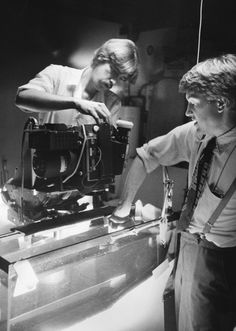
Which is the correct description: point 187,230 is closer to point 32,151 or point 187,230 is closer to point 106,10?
point 32,151

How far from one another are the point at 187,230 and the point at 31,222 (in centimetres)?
79

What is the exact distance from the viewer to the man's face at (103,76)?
6.69 feet

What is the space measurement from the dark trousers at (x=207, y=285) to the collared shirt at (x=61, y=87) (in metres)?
0.81

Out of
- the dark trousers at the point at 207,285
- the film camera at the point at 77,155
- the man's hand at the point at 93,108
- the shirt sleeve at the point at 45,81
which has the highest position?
the shirt sleeve at the point at 45,81

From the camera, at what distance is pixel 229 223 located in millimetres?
1935

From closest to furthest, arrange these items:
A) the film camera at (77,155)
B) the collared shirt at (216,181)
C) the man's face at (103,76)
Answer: the film camera at (77,155), the collared shirt at (216,181), the man's face at (103,76)

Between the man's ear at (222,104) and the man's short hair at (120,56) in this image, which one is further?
the man's short hair at (120,56)

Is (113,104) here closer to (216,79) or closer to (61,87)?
(61,87)

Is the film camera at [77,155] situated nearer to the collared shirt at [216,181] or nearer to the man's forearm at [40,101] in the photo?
the man's forearm at [40,101]

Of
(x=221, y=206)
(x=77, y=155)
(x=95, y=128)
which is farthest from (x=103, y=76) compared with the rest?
(x=221, y=206)

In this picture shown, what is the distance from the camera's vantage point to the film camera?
180 centimetres

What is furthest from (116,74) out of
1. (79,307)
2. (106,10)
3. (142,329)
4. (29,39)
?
(142,329)

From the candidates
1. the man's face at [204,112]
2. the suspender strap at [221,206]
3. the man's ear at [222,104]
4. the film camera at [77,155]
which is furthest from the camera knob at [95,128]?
the suspender strap at [221,206]

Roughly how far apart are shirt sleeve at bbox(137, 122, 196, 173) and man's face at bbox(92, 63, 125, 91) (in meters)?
0.39
